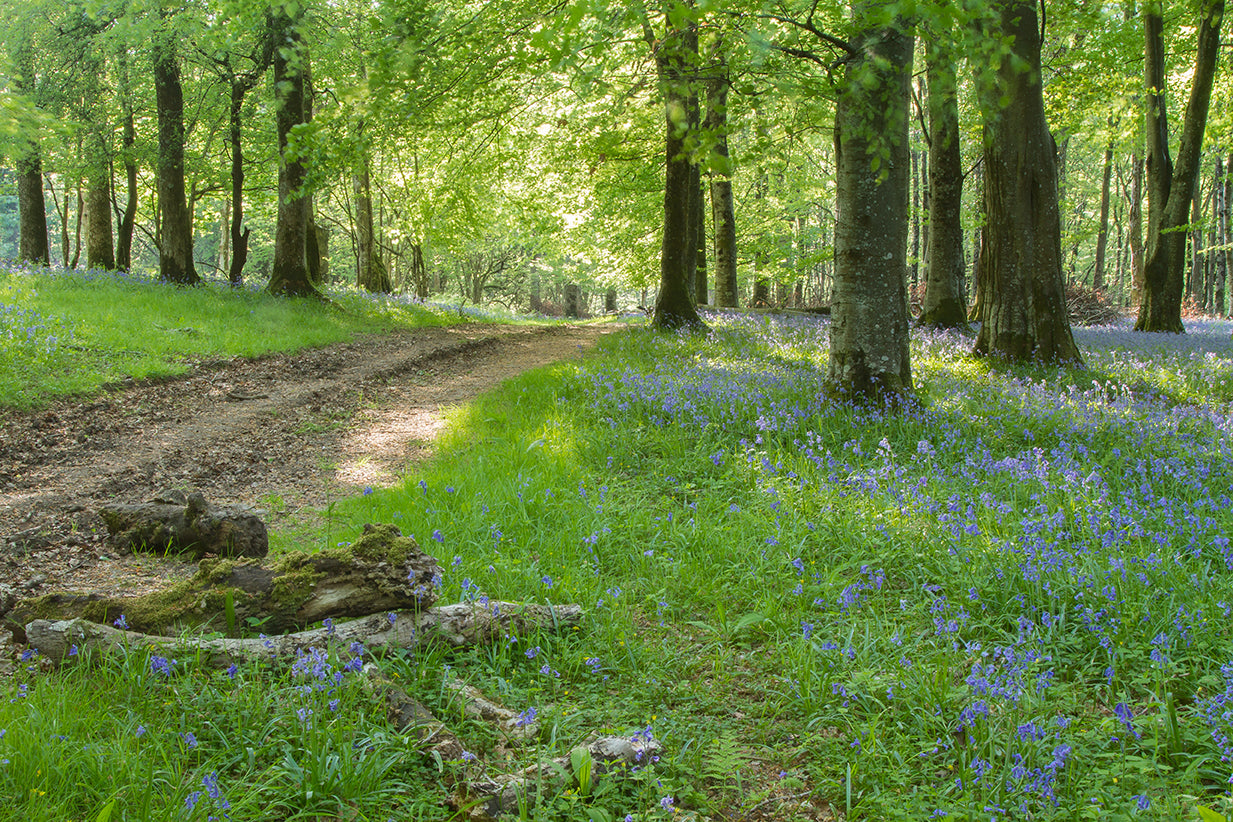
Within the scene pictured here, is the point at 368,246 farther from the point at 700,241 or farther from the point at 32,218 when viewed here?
the point at 700,241

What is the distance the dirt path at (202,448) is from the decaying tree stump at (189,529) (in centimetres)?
17

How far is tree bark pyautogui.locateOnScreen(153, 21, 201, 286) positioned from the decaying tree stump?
45.9 ft

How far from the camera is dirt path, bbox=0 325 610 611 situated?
4.41 m

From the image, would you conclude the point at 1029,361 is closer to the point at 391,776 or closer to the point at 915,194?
the point at 391,776

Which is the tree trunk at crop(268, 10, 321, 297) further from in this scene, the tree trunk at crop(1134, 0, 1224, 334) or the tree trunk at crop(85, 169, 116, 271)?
the tree trunk at crop(1134, 0, 1224, 334)

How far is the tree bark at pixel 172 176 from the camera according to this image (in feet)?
54.2

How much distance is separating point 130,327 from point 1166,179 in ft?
70.2

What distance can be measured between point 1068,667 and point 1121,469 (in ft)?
10.6

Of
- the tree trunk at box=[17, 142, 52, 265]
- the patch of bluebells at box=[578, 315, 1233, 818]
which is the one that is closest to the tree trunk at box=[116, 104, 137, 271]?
the tree trunk at box=[17, 142, 52, 265]

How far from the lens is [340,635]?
10.1ft

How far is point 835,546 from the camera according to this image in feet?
14.5

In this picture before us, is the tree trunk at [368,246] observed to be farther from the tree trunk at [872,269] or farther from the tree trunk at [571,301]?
the tree trunk at [872,269]

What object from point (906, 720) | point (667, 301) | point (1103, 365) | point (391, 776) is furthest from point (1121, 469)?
point (667, 301)

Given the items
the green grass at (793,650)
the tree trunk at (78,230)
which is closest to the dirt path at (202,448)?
the green grass at (793,650)
